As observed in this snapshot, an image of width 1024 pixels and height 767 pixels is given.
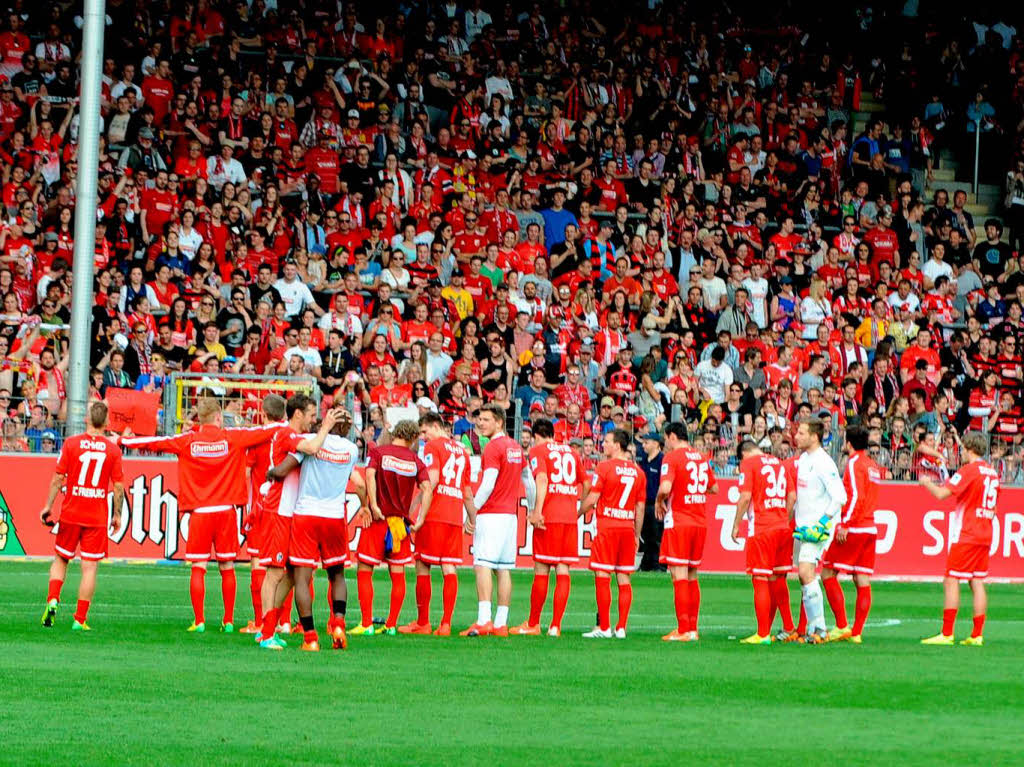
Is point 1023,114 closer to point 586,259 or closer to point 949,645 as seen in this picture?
point 586,259

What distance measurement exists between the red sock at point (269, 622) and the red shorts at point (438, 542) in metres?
2.78

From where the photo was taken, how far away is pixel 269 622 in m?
14.6

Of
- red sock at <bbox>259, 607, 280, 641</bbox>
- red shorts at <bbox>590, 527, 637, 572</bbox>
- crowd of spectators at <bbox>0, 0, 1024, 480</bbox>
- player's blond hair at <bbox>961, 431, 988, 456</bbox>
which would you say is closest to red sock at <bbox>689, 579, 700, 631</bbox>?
red shorts at <bbox>590, 527, 637, 572</bbox>

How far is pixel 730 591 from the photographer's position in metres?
24.4

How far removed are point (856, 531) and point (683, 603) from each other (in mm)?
2241

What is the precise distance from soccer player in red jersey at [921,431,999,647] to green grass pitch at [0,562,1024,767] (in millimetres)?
494

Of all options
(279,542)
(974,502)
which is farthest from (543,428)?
(974,502)

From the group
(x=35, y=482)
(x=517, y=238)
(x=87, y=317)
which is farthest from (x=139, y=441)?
(x=517, y=238)

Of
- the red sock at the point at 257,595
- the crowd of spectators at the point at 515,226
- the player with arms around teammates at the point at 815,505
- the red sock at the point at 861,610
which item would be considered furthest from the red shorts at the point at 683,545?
the crowd of spectators at the point at 515,226

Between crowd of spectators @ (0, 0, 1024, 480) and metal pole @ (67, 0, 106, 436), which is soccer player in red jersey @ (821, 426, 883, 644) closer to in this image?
crowd of spectators @ (0, 0, 1024, 480)

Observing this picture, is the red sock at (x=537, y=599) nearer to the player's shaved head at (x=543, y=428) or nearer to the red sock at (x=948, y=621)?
the player's shaved head at (x=543, y=428)

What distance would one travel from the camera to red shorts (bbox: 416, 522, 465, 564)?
17.2 metres

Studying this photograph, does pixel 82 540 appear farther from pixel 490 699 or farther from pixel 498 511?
pixel 490 699

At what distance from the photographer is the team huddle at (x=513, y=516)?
16.4 meters
